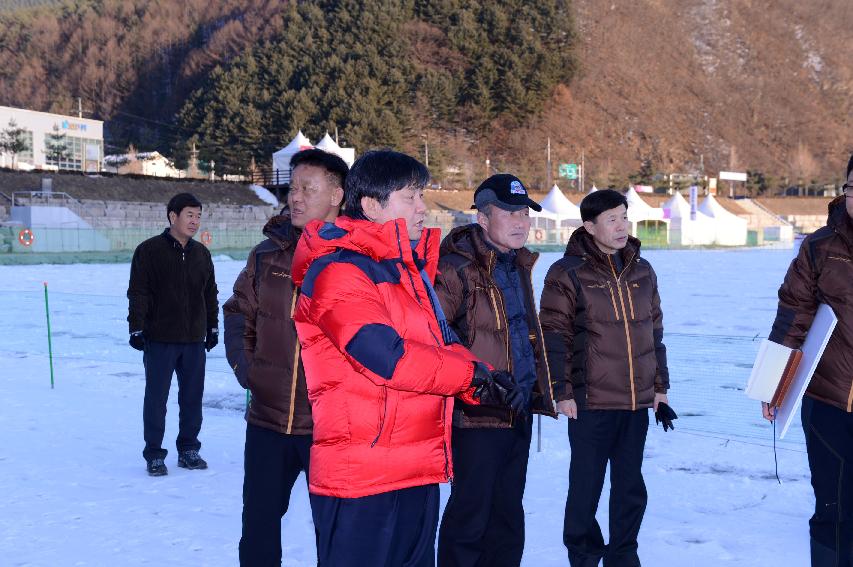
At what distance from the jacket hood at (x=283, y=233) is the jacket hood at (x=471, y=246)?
2.00ft

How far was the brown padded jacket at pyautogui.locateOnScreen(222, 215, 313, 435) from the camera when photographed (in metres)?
3.44

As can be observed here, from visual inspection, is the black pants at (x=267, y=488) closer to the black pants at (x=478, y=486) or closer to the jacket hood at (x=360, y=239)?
the black pants at (x=478, y=486)

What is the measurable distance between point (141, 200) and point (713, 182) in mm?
62349

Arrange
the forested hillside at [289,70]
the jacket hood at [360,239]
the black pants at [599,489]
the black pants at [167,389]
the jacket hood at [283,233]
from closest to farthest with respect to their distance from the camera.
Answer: the jacket hood at [360,239] → the jacket hood at [283,233] → the black pants at [599,489] → the black pants at [167,389] → the forested hillside at [289,70]

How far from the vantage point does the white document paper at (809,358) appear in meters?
3.34

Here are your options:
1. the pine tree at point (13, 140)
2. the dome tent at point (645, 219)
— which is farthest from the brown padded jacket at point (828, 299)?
the pine tree at point (13, 140)

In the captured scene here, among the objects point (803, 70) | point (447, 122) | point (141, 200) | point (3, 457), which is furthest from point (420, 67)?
point (3, 457)

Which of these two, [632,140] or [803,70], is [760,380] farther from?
[803,70]

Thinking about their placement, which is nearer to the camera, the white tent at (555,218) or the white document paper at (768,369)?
the white document paper at (768,369)

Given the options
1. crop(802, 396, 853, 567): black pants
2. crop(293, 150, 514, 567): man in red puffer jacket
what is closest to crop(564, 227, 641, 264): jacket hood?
crop(802, 396, 853, 567): black pants

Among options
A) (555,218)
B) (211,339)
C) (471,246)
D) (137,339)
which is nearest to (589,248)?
(471,246)

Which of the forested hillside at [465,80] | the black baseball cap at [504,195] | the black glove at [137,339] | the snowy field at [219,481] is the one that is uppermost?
the forested hillside at [465,80]

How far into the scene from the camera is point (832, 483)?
345 centimetres

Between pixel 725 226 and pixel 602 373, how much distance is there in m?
57.0
